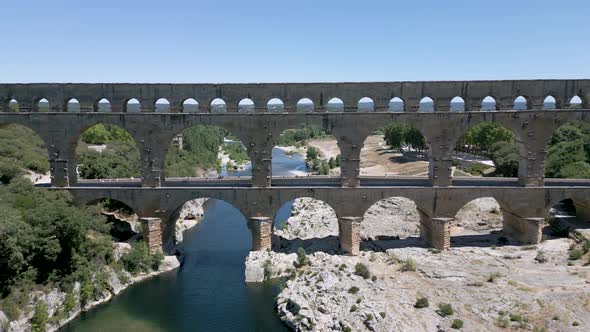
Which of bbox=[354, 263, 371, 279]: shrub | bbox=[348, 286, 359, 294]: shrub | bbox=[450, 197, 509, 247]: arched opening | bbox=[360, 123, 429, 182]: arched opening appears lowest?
bbox=[348, 286, 359, 294]: shrub

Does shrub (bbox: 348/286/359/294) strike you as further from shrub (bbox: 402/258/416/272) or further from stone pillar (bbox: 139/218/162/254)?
stone pillar (bbox: 139/218/162/254)

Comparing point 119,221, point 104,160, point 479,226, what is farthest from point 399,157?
point 119,221

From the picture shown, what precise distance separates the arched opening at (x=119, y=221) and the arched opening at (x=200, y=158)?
25.8ft

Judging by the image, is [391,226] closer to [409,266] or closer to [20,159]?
[409,266]

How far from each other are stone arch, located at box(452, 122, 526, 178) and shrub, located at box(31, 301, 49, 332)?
104ft

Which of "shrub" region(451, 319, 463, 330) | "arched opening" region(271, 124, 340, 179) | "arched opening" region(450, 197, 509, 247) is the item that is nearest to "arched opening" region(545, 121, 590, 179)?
"arched opening" region(450, 197, 509, 247)

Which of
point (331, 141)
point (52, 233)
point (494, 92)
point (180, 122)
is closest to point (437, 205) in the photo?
point (494, 92)

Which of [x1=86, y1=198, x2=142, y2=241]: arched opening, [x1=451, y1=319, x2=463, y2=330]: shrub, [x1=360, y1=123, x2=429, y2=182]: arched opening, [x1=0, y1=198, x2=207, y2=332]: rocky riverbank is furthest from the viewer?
[x1=360, y1=123, x2=429, y2=182]: arched opening

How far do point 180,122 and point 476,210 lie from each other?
69.8 feet

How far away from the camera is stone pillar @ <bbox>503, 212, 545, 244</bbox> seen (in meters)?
25.7

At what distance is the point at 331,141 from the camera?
10144cm

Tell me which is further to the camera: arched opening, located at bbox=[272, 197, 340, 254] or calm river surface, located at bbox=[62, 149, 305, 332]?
arched opening, located at bbox=[272, 197, 340, 254]

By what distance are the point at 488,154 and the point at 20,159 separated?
144ft

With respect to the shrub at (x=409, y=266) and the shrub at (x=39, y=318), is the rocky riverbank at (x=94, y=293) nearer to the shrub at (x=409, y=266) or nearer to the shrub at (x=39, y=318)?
the shrub at (x=39, y=318)
